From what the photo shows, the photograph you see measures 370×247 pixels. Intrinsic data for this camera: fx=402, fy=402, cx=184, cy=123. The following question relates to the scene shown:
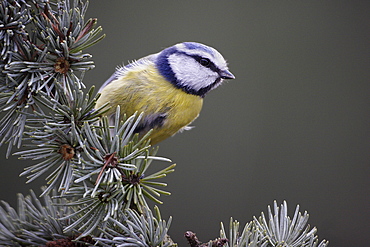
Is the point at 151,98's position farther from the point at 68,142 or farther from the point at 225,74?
the point at 68,142

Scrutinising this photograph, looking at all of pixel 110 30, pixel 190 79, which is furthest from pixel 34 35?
pixel 110 30

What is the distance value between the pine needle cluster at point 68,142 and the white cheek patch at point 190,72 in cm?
38

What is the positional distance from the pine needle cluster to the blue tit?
31 centimetres

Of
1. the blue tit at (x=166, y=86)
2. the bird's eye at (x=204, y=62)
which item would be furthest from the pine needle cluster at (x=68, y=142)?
the bird's eye at (x=204, y=62)

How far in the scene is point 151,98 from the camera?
0.77 metres

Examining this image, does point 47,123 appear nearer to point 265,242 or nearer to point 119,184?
point 119,184

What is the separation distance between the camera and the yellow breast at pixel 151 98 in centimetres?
77

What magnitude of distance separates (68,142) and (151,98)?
1.18 ft

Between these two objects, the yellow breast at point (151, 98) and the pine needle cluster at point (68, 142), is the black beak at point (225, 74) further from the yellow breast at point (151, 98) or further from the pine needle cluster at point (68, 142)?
the pine needle cluster at point (68, 142)

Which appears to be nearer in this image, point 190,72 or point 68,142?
point 68,142

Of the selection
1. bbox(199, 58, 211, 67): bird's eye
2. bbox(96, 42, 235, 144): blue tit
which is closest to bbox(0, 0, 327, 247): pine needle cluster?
bbox(96, 42, 235, 144): blue tit

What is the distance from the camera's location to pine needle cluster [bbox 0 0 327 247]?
401mm

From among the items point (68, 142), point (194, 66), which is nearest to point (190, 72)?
point (194, 66)

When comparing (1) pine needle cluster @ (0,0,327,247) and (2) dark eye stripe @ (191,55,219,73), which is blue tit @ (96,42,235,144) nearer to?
(2) dark eye stripe @ (191,55,219,73)
